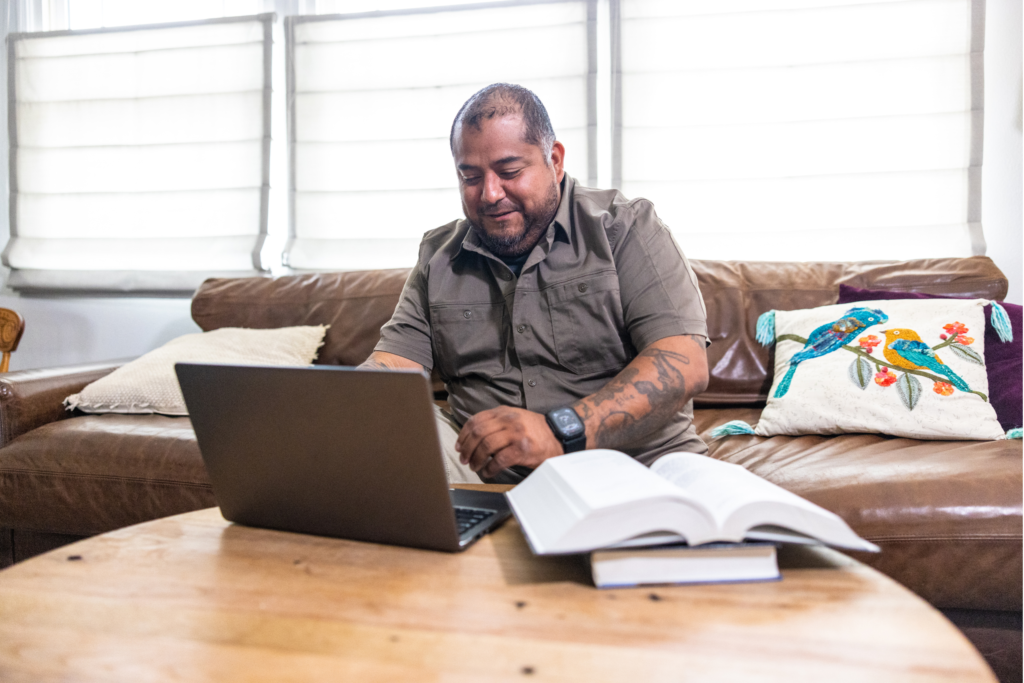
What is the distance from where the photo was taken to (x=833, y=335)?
166 centimetres

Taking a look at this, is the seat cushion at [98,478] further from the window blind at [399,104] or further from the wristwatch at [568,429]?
the window blind at [399,104]

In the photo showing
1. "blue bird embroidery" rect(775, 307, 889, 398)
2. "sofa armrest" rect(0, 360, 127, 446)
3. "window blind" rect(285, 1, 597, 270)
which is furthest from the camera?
Answer: "window blind" rect(285, 1, 597, 270)

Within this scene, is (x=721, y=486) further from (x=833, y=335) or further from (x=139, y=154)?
(x=139, y=154)

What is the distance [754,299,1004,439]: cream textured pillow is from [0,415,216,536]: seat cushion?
1313mm

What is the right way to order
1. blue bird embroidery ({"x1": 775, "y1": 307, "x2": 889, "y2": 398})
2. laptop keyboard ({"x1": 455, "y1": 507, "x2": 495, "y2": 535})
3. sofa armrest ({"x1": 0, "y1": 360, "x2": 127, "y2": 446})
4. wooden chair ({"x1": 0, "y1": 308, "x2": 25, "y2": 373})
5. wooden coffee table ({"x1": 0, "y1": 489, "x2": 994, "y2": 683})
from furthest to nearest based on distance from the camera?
1. wooden chair ({"x1": 0, "y1": 308, "x2": 25, "y2": 373})
2. sofa armrest ({"x1": 0, "y1": 360, "x2": 127, "y2": 446})
3. blue bird embroidery ({"x1": 775, "y1": 307, "x2": 889, "y2": 398})
4. laptop keyboard ({"x1": 455, "y1": 507, "x2": 495, "y2": 535})
5. wooden coffee table ({"x1": 0, "y1": 489, "x2": 994, "y2": 683})

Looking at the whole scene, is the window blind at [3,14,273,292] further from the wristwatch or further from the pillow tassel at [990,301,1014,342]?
the pillow tassel at [990,301,1014,342]

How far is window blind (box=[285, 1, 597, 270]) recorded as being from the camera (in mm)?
2500

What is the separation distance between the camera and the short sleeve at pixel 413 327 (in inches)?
59.4

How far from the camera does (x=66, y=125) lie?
291 centimetres

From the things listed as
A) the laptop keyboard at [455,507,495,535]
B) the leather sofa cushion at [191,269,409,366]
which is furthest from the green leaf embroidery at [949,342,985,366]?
the leather sofa cushion at [191,269,409,366]

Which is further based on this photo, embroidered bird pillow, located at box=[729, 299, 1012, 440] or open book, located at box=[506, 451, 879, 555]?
embroidered bird pillow, located at box=[729, 299, 1012, 440]

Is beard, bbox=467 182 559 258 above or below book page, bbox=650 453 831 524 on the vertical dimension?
above

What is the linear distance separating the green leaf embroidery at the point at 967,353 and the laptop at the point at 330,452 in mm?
1203

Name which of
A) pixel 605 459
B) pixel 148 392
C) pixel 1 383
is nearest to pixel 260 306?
pixel 148 392
